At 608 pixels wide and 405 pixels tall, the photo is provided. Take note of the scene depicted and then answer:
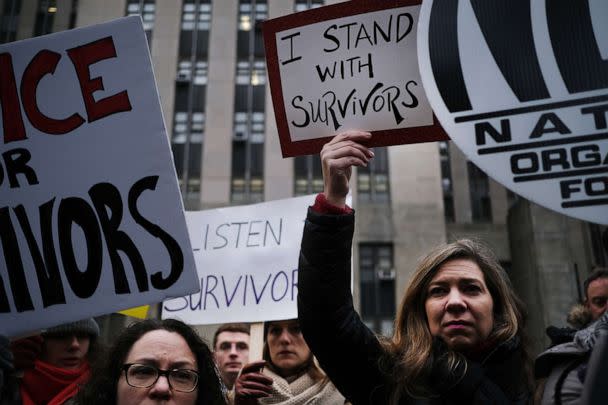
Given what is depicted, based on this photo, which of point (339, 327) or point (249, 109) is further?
point (249, 109)

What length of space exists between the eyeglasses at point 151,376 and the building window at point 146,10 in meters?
21.9

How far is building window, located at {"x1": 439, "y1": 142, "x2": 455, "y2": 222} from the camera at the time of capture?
23047 millimetres

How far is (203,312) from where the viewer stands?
4.16 meters

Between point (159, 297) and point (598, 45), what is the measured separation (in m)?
1.78

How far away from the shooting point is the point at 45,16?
66.5ft

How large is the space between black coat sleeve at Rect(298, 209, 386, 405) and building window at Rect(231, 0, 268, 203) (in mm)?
17776

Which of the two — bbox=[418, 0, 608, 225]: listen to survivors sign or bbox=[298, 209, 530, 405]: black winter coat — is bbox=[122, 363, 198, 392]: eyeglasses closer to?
bbox=[298, 209, 530, 405]: black winter coat

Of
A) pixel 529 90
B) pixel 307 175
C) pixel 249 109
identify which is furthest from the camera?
pixel 249 109

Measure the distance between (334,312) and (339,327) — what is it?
0.18 ft

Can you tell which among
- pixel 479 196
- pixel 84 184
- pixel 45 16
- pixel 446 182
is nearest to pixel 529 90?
pixel 84 184

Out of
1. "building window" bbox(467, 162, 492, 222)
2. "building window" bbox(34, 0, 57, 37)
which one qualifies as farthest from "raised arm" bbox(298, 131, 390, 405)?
"building window" bbox(467, 162, 492, 222)

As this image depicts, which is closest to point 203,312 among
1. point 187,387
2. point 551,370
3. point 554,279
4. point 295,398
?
point 295,398

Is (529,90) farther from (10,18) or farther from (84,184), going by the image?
(10,18)

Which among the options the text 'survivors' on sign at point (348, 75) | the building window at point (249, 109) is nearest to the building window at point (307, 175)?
the building window at point (249, 109)
